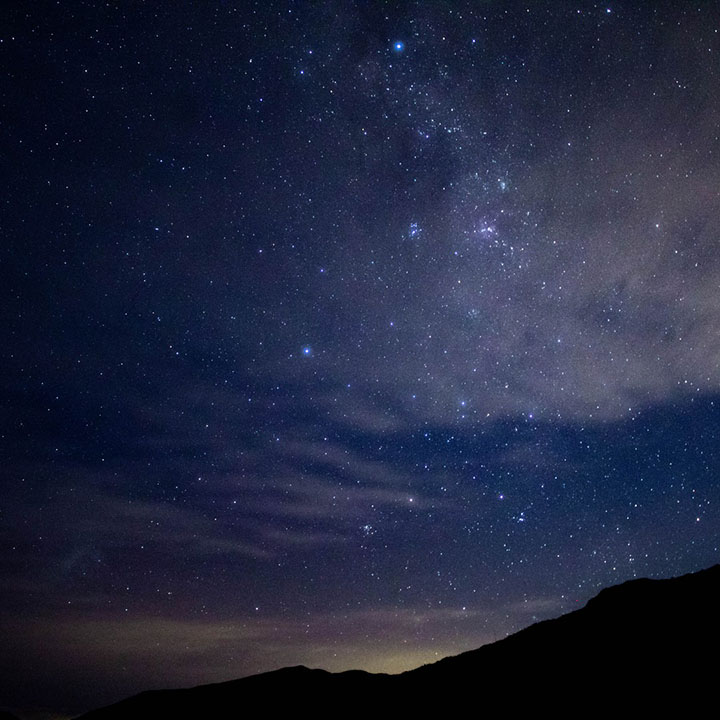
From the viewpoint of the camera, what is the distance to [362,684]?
18.8 metres

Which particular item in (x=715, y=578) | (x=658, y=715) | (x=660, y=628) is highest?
(x=715, y=578)

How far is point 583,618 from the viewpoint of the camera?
15.0 m

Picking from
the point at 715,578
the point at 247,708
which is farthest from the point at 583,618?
the point at 247,708

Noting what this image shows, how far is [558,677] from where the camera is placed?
41.5ft

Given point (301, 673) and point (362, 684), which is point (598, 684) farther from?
point (301, 673)

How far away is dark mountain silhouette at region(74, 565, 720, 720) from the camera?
10477 millimetres

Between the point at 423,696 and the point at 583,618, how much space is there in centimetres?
519

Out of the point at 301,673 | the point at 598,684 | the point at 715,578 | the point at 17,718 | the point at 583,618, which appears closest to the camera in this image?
the point at 598,684

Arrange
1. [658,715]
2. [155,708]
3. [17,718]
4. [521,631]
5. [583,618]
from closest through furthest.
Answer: [658,715], [583,618], [521,631], [155,708], [17,718]

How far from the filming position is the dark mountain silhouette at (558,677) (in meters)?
10.5

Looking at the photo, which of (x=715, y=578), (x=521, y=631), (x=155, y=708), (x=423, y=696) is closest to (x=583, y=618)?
(x=521, y=631)

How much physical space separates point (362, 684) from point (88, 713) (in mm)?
10839

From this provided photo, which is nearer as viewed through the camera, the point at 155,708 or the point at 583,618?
the point at 583,618

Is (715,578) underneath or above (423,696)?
above
